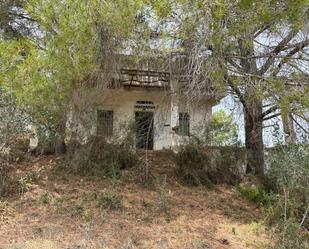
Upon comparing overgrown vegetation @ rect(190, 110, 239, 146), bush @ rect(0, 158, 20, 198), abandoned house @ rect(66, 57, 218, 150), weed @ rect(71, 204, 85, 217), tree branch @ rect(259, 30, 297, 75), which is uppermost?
tree branch @ rect(259, 30, 297, 75)

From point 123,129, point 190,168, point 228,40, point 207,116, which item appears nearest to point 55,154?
point 123,129

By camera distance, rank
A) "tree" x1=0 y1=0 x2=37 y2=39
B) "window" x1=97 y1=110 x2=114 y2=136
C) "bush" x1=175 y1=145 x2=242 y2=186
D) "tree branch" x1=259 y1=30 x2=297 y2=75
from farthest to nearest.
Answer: "tree" x1=0 y1=0 x2=37 y2=39
"window" x1=97 y1=110 x2=114 y2=136
"bush" x1=175 y1=145 x2=242 y2=186
"tree branch" x1=259 y1=30 x2=297 y2=75

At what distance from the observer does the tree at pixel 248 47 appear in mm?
6904

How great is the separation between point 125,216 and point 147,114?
4364 mm

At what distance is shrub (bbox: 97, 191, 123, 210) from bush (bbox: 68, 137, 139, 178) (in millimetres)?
1296

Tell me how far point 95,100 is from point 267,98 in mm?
4536

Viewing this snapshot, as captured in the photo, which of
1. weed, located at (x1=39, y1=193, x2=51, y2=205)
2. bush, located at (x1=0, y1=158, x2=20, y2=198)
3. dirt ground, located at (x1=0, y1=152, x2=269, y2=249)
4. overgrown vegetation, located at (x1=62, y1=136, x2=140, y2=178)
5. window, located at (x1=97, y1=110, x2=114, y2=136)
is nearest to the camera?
dirt ground, located at (x1=0, y1=152, x2=269, y2=249)

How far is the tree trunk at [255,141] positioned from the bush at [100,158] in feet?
10.2

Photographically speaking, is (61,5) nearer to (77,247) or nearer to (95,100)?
(95,100)

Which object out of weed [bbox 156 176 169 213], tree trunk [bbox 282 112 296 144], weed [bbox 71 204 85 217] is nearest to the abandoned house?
tree trunk [bbox 282 112 296 144]

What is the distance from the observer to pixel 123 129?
1127cm

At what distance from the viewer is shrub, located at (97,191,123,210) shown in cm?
843

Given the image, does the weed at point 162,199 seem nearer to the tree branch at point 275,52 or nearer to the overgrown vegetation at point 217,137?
the overgrown vegetation at point 217,137

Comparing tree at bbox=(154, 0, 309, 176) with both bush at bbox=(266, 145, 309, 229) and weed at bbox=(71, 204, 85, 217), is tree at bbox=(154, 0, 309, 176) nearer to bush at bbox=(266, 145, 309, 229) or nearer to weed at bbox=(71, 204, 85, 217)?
bush at bbox=(266, 145, 309, 229)
